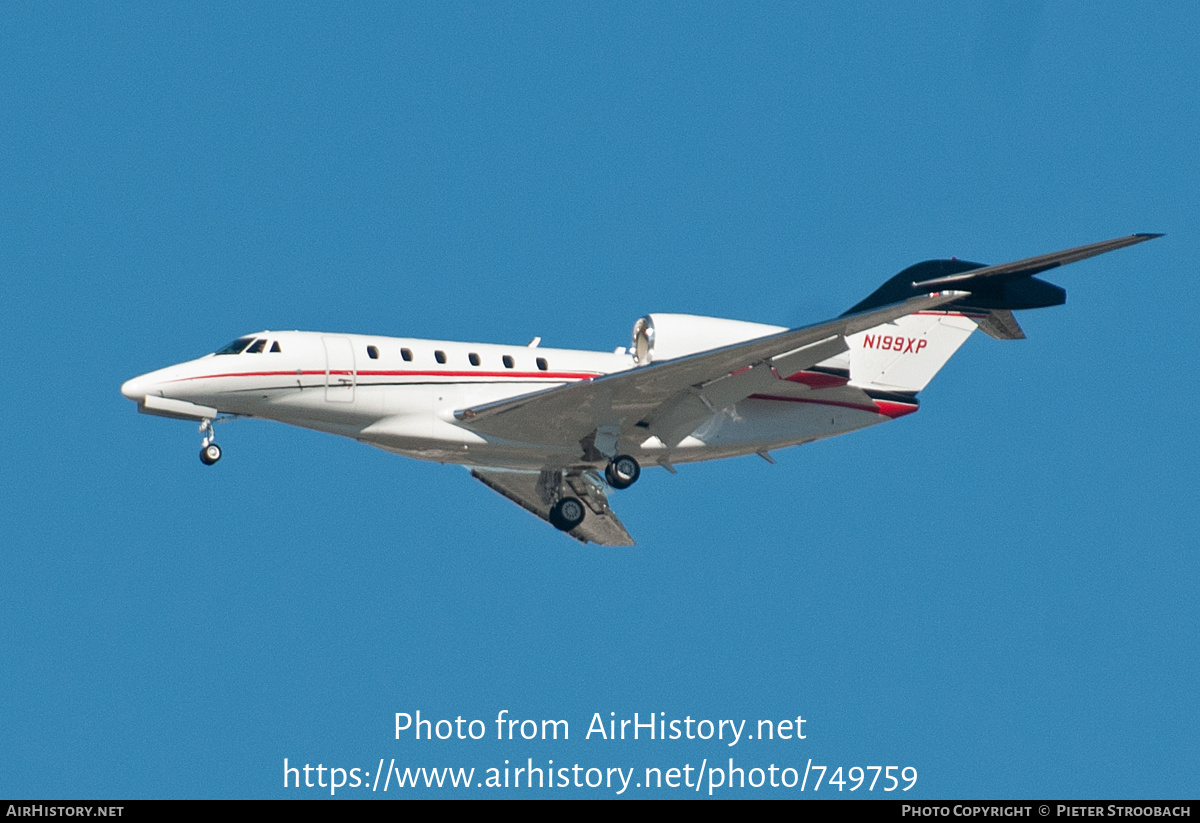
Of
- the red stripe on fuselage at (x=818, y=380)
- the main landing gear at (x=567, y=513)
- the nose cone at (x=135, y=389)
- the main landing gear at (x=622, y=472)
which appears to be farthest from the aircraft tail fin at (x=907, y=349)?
the nose cone at (x=135, y=389)

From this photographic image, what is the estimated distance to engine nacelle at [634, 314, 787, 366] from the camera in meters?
24.1

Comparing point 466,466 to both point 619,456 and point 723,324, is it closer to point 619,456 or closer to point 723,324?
point 619,456

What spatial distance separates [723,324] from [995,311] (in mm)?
4330

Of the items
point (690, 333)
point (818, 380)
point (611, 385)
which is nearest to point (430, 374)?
point (611, 385)

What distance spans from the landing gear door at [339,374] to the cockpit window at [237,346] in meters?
1.10

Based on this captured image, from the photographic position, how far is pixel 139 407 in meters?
23.0

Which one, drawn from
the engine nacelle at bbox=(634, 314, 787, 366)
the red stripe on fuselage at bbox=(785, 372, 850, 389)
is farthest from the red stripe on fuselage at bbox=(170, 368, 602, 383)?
the red stripe on fuselage at bbox=(785, 372, 850, 389)

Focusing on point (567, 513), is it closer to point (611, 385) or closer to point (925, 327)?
point (611, 385)

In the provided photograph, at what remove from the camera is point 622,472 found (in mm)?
24531

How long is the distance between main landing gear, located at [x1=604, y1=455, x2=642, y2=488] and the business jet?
0.09ft

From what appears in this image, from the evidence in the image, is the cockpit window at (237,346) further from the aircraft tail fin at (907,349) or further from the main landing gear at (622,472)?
the aircraft tail fin at (907,349)

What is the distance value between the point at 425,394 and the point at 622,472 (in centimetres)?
317
